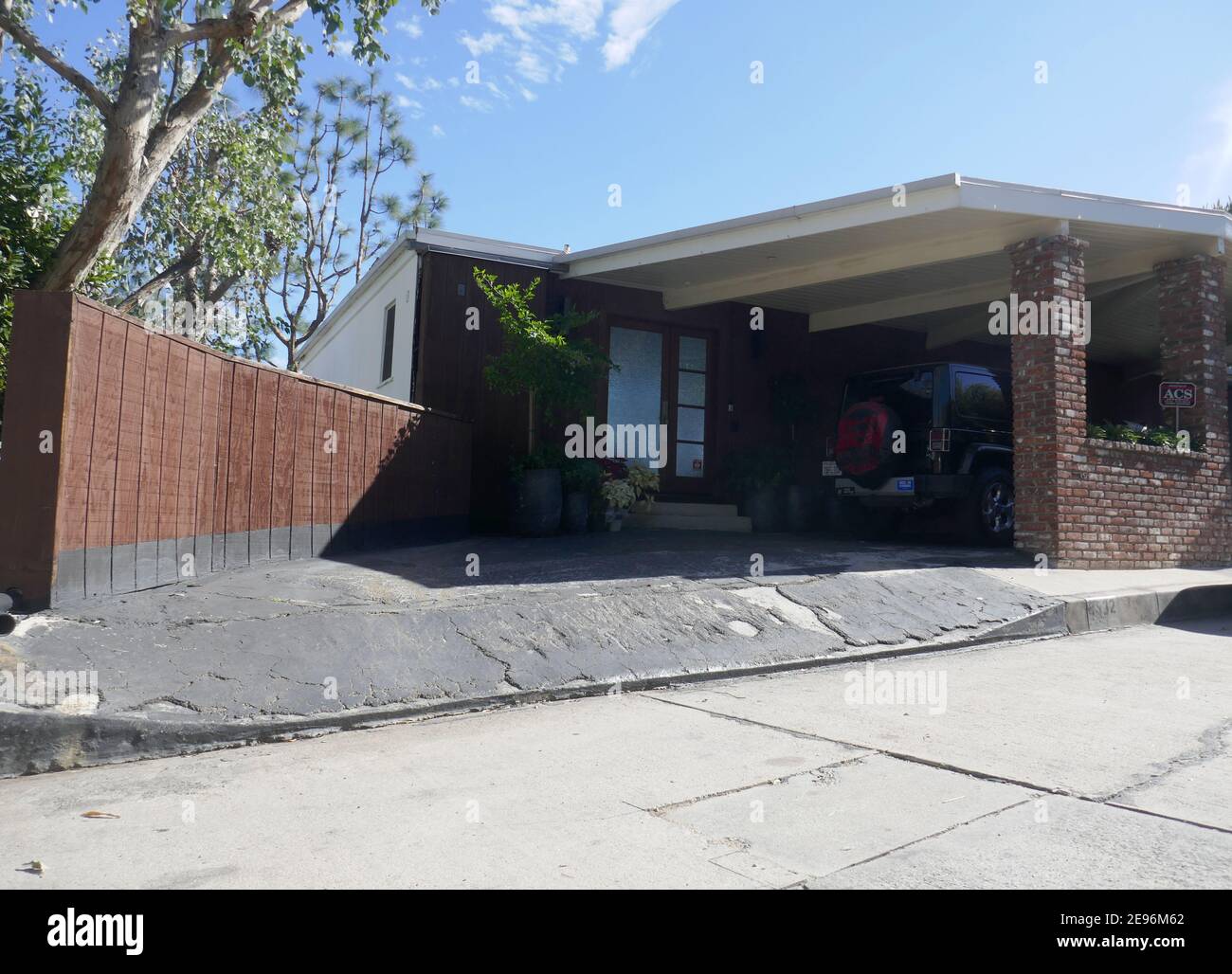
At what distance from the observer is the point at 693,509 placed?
1143 centimetres

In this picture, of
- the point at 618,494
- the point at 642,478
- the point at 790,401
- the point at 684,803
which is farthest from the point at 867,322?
the point at 684,803

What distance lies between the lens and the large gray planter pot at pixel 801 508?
39.4 ft

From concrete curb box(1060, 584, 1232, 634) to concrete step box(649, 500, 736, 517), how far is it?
4884mm

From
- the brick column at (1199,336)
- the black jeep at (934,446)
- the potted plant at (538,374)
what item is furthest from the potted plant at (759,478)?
the brick column at (1199,336)

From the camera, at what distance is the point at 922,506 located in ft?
33.6

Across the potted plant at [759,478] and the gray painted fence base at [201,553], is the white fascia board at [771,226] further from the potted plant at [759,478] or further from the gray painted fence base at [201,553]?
the gray painted fence base at [201,553]

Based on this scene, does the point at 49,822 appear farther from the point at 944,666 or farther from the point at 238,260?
the point at 238,260

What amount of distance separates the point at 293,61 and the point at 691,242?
4566 mm

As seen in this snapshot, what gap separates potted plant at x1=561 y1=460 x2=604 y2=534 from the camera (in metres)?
9.48

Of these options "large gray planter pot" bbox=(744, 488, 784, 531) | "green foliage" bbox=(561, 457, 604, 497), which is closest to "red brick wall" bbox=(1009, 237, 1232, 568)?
"large gray planter pot" bbox=(744, 488, 784, 531)

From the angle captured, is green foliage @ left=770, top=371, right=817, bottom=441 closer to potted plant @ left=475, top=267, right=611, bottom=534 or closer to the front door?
the front door

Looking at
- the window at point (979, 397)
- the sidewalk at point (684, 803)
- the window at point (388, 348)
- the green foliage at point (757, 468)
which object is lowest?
the sidewalk at point (684, 803)

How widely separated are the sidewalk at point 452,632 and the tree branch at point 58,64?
515 centimetres

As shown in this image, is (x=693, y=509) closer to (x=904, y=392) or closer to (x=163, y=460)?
(x=904, y=392)
